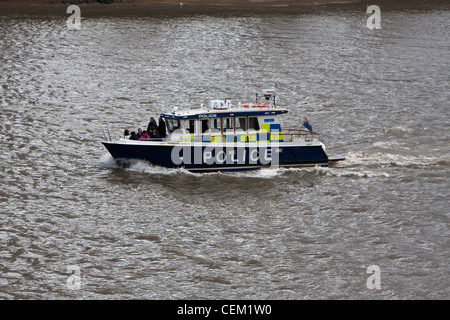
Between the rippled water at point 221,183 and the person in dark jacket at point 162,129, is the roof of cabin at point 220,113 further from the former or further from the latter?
the rippled water at point 221,183

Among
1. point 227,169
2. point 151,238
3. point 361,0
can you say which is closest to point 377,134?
point 227,169

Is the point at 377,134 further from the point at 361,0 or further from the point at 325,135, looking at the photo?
the point at 361,0

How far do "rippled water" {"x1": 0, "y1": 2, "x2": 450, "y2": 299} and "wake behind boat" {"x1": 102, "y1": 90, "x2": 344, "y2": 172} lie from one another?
65 cm

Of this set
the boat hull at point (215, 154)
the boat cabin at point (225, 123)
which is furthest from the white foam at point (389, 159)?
the boat cabin at point (225, 123)

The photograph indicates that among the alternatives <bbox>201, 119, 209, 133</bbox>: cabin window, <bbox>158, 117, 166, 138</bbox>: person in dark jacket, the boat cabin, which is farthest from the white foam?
<bbox>158, 117, 166, 138</bbox>: person in dark jacket

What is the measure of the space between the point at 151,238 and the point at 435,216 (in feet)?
40.8

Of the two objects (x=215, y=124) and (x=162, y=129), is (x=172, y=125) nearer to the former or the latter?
(x=162, y=129)

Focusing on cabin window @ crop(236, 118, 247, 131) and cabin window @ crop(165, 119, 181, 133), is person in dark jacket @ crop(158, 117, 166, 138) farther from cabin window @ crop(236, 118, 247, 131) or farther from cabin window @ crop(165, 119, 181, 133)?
cabin window @ crop(236, 118, 247, 131)

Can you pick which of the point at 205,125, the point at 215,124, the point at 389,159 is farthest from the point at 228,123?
the point at 389,159

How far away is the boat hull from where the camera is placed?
35.5m

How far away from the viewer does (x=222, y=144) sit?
35688mm

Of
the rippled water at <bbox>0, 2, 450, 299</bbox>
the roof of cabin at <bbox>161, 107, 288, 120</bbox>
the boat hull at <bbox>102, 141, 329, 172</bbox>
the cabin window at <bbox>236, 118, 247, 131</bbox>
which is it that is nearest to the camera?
the rippled water at <bbox>0, 2, 450, 299</bbox>

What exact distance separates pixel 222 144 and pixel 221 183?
2017mm
